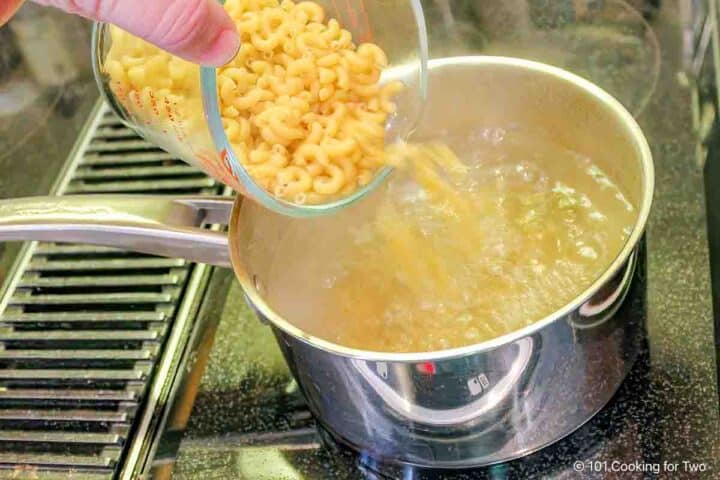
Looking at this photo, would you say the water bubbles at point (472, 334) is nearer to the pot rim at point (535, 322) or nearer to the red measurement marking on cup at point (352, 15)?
the pot rim at point (535, 322)

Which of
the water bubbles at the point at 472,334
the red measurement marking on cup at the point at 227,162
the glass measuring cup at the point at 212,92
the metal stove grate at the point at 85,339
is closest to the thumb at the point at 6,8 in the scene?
the glass measuring cup at the point at 212,92

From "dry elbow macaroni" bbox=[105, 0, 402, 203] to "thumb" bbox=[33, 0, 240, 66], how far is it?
0.26 feet

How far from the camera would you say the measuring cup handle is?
68cm

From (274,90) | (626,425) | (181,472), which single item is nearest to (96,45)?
(274,90)

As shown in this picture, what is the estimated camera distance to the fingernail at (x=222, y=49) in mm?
497

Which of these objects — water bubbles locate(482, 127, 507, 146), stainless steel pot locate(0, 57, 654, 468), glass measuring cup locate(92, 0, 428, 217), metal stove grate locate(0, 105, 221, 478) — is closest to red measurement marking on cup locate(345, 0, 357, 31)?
A: glass measuring cup locate(92, 0, 428, 217)

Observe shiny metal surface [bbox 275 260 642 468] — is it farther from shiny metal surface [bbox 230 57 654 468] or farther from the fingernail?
the fingernail

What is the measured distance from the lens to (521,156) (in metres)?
0.86

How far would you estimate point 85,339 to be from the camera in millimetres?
848

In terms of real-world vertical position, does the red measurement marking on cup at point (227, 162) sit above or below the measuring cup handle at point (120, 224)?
above

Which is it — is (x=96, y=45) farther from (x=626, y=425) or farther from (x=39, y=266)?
(x=626, y=425)

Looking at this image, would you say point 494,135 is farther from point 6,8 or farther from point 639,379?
point 6,8

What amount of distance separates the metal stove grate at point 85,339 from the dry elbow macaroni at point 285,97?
0.93 feet

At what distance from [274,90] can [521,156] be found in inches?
12.6
